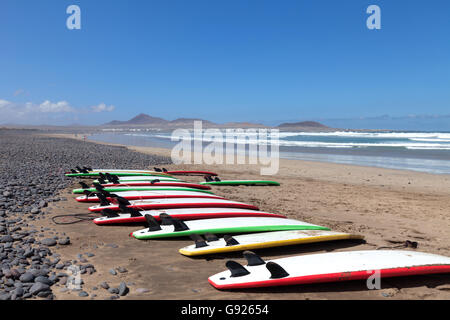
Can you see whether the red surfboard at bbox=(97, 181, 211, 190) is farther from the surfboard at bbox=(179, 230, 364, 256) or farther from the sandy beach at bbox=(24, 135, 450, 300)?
the surfboard at bbox=(179, 230, 364, 256)

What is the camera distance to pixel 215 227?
13.8 feet

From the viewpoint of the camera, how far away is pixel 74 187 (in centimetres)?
742

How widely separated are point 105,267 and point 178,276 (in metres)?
0.73

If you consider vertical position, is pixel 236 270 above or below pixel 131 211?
below

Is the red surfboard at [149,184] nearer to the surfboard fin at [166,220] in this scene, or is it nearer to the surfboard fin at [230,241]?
the surfboard fin at [166,220]

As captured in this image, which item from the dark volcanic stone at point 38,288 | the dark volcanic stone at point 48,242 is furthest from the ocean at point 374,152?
the dark volcanic stone at point 38,288

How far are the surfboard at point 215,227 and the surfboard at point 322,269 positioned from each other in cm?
114

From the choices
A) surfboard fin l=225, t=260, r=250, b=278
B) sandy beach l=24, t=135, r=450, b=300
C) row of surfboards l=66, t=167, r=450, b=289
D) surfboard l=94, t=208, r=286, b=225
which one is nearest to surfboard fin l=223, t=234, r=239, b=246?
row of surfboards l=66, t=167, r=450, b=289

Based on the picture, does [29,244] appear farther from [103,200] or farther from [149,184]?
[149,184]

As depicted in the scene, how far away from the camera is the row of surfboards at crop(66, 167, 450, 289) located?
2.78 metres

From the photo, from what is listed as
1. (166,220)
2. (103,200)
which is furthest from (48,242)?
(103,200)

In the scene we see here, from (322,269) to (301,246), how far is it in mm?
1052

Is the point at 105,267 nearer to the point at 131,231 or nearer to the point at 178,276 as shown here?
the point at 178,276
